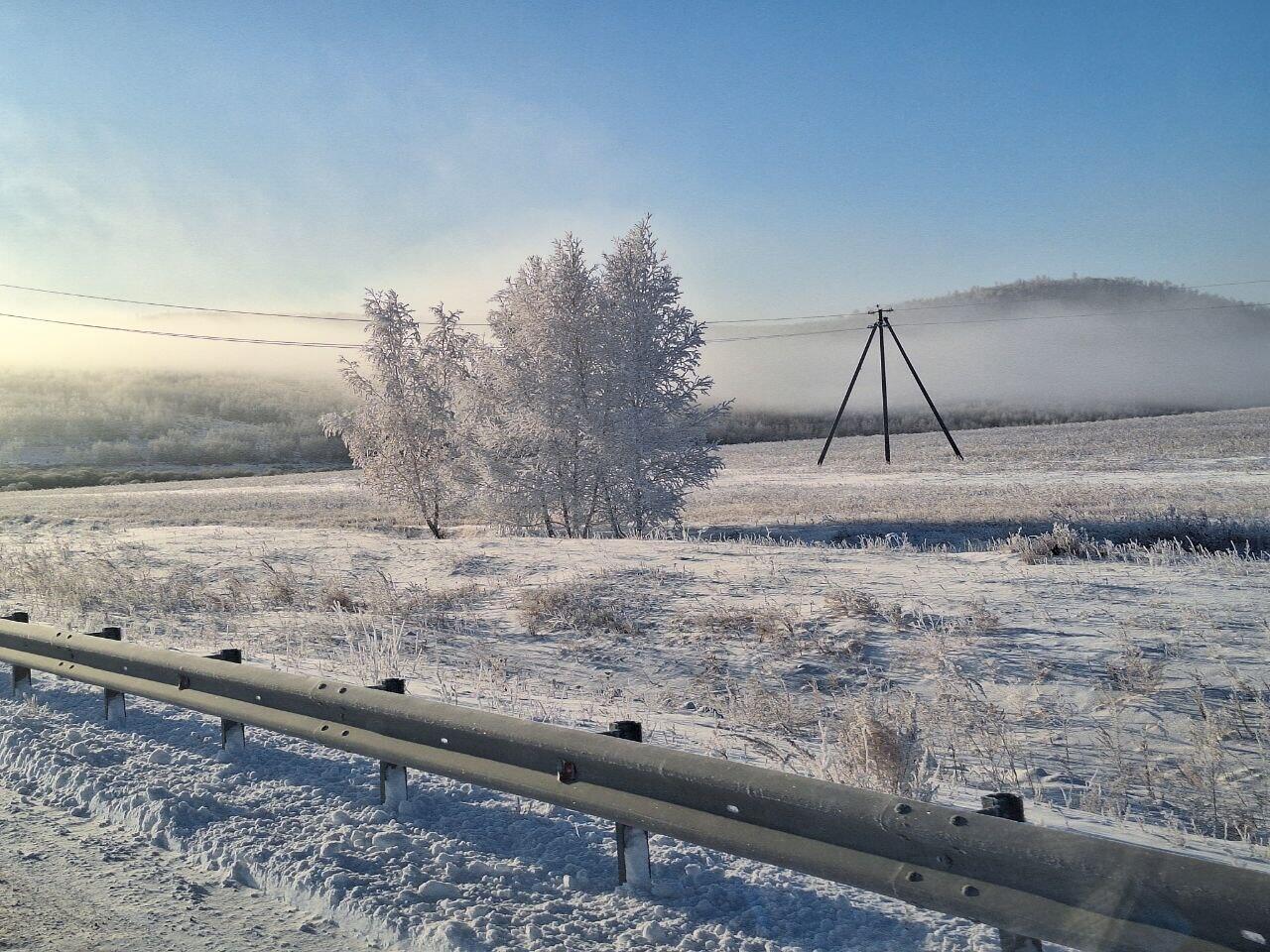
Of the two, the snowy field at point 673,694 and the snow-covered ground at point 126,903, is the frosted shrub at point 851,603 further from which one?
the snow-covered ground at point 126,903

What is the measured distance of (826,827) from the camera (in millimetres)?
3277

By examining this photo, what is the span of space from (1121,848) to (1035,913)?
334 millimetres

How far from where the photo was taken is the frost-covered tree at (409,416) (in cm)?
2984

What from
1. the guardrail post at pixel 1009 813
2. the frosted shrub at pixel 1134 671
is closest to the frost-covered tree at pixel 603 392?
the frosted shrub at pixel 1134 671

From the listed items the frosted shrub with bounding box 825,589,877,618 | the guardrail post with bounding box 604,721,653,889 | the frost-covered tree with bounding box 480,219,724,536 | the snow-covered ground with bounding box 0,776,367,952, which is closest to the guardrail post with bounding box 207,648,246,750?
the snow-covered ground with bounding box 0,776,367,952

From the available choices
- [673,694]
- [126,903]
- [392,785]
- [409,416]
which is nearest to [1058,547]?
[673,694]

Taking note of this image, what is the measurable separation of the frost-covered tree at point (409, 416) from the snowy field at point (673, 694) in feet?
31.7

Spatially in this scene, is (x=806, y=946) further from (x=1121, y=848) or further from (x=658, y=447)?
(x=658, y=447)

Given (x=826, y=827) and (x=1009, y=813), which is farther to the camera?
(x=826, y=827)

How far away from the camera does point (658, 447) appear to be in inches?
1033

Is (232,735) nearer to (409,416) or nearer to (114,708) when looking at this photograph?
(114,708)

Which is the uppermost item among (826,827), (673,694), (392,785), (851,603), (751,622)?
(826,827)

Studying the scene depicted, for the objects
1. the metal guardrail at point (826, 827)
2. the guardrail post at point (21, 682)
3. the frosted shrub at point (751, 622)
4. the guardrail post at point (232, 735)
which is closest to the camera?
the metal guardrail at point (826, 827)

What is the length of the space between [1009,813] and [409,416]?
1113 inches
